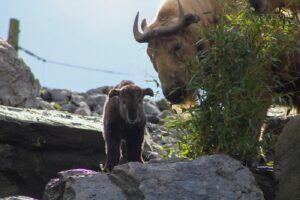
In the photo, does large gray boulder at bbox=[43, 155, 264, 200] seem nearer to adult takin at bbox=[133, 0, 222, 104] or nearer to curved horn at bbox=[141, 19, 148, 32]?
adult takin at bbox=[133, 0, 222, 104]

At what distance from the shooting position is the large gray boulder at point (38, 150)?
8906 millimetres

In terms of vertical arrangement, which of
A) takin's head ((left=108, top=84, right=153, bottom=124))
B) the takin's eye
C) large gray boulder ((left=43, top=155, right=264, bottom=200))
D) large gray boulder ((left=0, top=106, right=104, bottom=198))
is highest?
the takin's eye

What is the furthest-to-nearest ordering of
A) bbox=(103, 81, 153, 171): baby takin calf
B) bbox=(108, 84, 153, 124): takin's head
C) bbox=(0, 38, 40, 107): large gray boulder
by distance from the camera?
bbox=(0, 38, 40, 107): large gray boulder < bbox=(103, 81, 153, 171): baby takin calf < bbox=(108, 84, 153, 124): takin's head

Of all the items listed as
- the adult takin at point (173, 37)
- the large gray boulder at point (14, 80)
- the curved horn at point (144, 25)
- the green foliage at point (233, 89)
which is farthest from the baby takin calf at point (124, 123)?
the large gray boulder at point (14, 80)

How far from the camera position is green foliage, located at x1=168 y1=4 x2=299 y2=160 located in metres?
6.44

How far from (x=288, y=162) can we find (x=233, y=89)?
734 millimetres

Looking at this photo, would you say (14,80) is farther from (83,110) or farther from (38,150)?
(38,150)

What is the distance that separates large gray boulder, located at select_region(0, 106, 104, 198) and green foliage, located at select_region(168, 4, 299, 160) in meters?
2.79

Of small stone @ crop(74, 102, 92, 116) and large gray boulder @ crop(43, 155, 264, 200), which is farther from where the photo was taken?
small stone @ crop(74, 102, 92, 116)

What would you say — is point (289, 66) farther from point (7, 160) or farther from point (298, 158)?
point (7, 160)

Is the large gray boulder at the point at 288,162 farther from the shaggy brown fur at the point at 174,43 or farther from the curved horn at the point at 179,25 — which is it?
the curved horn at the point at 179,25

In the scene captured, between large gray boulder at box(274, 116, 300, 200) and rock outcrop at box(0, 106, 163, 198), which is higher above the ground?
large gray boulder at box(274, 116, 300, 200)

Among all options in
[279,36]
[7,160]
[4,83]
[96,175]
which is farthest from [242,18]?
[4,83]

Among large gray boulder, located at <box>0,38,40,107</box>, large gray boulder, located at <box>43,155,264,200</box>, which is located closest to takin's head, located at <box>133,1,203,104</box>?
large gray boulder, located at <box>43,155,264,200</box>
